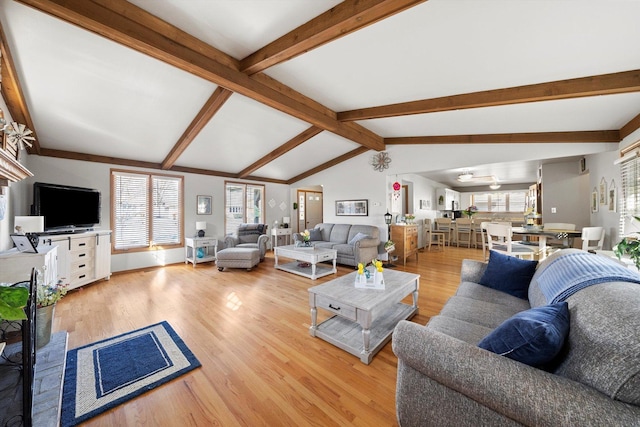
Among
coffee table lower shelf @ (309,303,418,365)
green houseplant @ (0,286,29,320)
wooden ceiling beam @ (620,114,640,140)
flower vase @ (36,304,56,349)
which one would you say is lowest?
coffee table lower shelf @ (309,303,418,365)

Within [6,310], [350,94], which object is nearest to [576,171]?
[350,94]

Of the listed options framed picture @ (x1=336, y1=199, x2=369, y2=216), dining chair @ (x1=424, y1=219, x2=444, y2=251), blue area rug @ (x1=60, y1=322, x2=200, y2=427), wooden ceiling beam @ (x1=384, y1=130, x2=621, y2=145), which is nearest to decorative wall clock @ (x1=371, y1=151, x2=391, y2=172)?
wooden ceiling beam @ (x1=384, y1=130, x2=621, y2=145)

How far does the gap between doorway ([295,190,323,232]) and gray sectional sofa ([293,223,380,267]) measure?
6.86ft

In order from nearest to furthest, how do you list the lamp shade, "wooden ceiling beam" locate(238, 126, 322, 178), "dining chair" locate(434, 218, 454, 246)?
1. the lamp shade
2. "wooden ceiling beam" locate(238, 126, 322, 178)
3. "dining chair" locate(434, 218, 454, 246)

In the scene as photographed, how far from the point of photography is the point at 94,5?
1.91m

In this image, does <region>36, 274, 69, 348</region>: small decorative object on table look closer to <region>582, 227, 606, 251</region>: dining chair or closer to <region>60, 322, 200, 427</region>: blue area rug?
<region>60, 322, 200, 427</region>: blue area rug

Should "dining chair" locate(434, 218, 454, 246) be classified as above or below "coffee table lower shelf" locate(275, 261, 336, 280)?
above

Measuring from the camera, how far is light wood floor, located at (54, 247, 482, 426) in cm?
152

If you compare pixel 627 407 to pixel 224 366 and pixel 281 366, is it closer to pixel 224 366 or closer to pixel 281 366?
pixel 281 366

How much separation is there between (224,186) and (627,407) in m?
6.92

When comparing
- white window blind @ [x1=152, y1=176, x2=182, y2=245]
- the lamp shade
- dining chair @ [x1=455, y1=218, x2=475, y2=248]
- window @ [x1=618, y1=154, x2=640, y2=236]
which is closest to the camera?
window @ [x1=618, y1=154, x2=640, y2=236]

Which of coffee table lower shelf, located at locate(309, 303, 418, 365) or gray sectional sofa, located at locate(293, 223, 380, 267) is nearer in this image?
coffee table lower shelf, located at locate(309, 303, 418, 365)

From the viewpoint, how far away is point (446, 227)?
27.3ft

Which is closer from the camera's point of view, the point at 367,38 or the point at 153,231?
the point at 367,38
